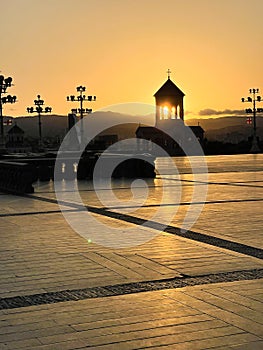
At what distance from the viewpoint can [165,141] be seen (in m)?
67.4

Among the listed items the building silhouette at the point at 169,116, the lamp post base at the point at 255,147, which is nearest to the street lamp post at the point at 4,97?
the building silhouette at the point at 169,116

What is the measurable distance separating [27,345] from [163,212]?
8.39m

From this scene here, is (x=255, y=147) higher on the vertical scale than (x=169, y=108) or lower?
lower

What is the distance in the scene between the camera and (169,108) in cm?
6269

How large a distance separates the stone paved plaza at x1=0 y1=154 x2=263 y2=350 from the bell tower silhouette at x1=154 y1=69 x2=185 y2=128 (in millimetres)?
49061

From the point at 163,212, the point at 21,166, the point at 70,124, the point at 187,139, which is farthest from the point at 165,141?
the point at 163,212

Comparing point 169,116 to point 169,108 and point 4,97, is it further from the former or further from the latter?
point 4,97

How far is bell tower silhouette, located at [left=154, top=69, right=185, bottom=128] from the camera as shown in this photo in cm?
6132

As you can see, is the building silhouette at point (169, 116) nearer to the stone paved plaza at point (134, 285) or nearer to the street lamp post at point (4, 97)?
the street lamp post at point (4, 97)

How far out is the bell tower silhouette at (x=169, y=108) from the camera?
61.3 meters

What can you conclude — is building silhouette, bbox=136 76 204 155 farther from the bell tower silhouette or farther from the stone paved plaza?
the stone paved plaza

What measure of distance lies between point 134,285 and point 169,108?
56.6m

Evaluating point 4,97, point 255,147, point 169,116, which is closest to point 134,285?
point 4,97

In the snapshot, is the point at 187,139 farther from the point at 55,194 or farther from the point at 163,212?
the point at 163,212
